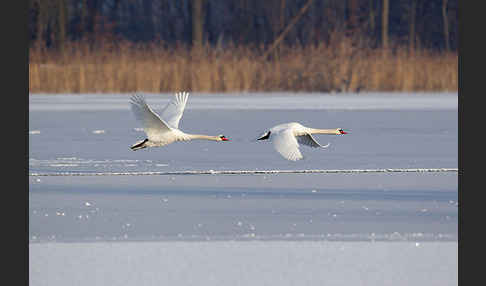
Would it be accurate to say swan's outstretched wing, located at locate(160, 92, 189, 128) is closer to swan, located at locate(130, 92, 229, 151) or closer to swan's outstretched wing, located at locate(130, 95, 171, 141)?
swan, located at locate(130, 92, 229, 151)

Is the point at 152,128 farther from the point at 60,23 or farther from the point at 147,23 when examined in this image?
the point at 147,23

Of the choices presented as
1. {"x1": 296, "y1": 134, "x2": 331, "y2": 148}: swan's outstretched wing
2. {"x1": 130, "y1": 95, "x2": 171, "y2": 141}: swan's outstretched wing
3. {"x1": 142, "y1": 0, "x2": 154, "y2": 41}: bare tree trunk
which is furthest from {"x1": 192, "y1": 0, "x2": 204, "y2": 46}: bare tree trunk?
{"x1": 130, "y1": 95, "x2": 171, "y2": 141}: swan's outstretched wing

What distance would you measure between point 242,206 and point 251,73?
10.1 m

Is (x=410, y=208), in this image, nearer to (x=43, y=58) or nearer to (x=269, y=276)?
(x=269, y=276)

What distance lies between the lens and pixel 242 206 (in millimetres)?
6348

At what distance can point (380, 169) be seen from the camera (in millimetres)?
7820

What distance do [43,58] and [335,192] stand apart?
11.7 m

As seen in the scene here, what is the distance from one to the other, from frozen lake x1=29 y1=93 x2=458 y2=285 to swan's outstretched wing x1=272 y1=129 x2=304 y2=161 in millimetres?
337

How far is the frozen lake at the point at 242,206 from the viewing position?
4.88 meters

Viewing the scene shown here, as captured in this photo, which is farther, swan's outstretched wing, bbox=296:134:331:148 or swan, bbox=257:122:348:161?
swan's outstretched wing, bbox=296:134:331:148

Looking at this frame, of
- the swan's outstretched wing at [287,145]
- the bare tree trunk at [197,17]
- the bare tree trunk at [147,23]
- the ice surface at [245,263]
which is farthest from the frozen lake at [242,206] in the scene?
the bare tree trunk at [147,23]

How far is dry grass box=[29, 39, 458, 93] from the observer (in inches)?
639

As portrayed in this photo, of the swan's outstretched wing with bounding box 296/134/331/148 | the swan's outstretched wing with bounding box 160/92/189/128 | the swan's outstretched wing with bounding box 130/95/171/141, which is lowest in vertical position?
the swan's outstretched wing with bounding box 296/134/331/148

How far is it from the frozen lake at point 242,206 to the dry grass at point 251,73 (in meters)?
4.85
